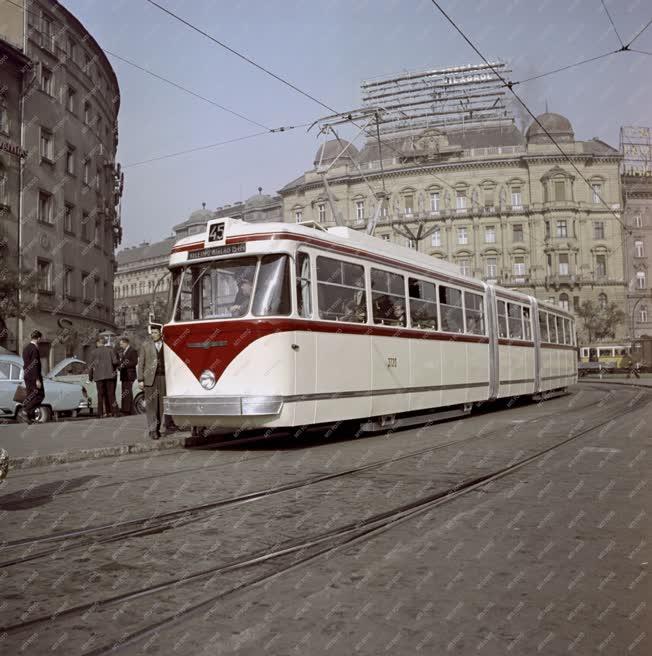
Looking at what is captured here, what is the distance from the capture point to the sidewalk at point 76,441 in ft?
31.5

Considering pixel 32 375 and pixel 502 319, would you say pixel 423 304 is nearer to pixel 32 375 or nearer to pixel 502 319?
pixel 502 319

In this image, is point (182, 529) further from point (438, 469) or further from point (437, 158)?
point (437, 158)

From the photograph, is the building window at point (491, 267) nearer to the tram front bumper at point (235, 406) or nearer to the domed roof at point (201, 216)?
the domed roof at point (201, 216)

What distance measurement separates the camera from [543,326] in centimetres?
2156

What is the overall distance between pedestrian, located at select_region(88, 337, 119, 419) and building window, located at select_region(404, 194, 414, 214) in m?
69.4

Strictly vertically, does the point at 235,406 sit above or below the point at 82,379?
below

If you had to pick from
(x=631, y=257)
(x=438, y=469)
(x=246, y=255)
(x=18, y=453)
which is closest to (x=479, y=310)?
(x=246, y=255)

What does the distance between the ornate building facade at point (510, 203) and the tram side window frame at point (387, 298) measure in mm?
66918

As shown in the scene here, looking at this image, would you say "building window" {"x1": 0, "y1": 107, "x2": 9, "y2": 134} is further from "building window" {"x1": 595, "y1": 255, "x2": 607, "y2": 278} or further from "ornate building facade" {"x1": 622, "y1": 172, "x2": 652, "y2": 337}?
"ornate building facade" {"x1": 622, "y1": 172, "x2": 652, "y2": 337}

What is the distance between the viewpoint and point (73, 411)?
18984mm

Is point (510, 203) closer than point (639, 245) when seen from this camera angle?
Yes

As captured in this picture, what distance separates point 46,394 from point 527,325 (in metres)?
12.1

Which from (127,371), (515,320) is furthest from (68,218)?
(515,320)

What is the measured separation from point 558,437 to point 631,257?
299ft
